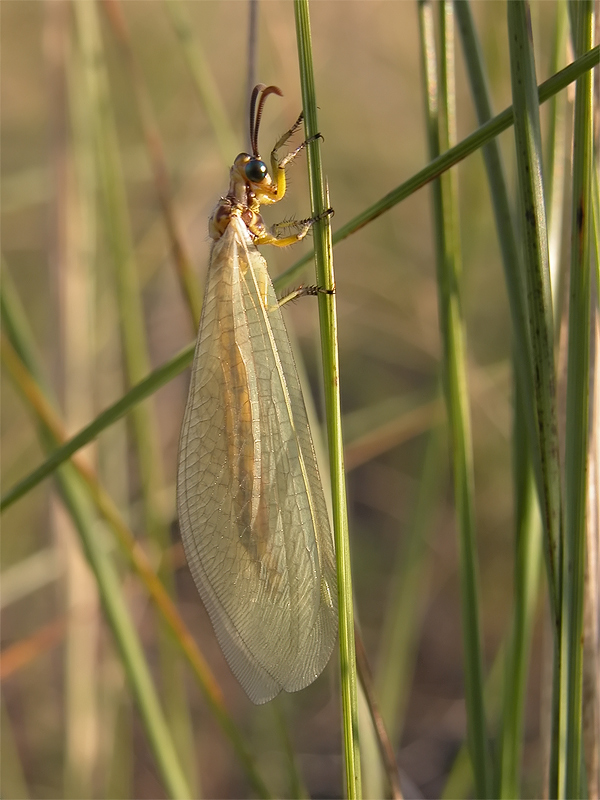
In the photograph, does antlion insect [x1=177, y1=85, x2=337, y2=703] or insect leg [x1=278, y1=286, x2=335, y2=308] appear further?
insect leg [x1=278, y1=286, x2=335, y2=308]

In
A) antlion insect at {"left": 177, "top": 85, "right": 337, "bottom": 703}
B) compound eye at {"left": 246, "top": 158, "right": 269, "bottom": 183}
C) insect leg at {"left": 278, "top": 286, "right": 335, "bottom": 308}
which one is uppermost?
compound eye at {"left": 246, "top": 158, "right": 269, "bottom": 183}

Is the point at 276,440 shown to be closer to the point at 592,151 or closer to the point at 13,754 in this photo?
the point at 592,151

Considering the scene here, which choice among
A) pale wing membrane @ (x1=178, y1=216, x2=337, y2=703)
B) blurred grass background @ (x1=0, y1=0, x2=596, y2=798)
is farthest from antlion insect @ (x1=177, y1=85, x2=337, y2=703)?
blurred grass background @ (x1=0, y1=0, x2=596, y2=798)

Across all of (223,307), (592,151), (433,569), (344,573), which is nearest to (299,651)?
(344,573)

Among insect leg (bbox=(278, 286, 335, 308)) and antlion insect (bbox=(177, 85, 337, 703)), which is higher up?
insect leg (bbox=(278, 286, 335, 308))

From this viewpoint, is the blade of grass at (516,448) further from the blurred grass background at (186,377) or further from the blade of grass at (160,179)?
the blade of grass at (160,179)

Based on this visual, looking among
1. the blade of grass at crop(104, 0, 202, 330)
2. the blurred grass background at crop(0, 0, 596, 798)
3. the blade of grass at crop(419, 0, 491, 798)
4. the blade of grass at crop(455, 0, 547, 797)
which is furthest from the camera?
the blurred grass background at crop(0, 0, 596, 798)

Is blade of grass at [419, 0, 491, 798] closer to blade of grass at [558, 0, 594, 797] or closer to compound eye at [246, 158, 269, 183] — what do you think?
blade of grass at [558, 0, 594, 797]
